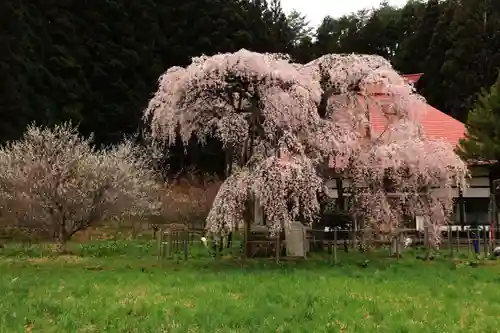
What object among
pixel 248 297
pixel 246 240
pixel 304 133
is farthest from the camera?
pixel 304 133

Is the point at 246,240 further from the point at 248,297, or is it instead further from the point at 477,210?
the point at 477,210

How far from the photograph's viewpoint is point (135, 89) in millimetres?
29047

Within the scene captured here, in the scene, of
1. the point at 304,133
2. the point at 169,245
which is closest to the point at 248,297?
the point at 304,133

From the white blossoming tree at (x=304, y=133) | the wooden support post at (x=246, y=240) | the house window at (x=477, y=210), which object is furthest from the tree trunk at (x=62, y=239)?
the house window at (x=477, y=210)

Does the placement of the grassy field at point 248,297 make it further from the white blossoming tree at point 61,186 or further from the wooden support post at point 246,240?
the white blossoming tree at point 61,186

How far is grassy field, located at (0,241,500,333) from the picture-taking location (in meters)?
6.29

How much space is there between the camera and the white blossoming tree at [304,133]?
12352 mm

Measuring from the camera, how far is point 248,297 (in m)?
7.95

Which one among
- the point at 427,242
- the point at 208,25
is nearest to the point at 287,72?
the point at 427,242

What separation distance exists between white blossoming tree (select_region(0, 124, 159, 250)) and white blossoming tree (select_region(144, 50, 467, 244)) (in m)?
2.82

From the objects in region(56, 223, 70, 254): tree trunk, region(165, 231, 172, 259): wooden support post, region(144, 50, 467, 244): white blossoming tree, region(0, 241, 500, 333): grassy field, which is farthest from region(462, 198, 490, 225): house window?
region(56, 223, 70, 254): tree trunk

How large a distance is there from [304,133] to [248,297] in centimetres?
636

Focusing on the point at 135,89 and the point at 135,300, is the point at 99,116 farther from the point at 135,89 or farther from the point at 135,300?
the point at 135,300

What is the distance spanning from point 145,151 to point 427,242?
13.3 metres
